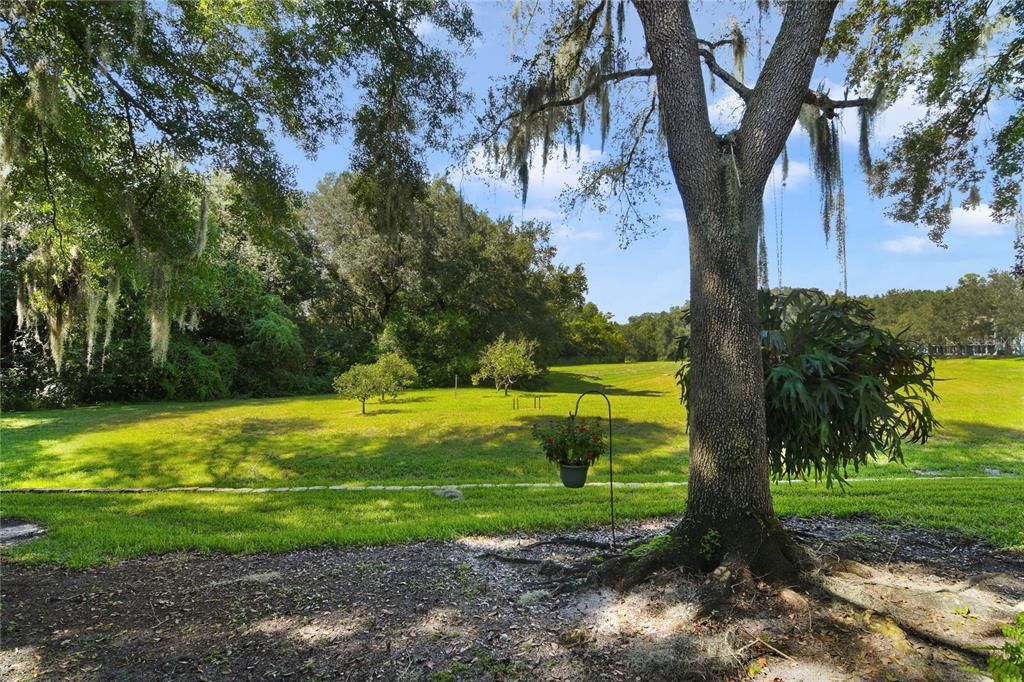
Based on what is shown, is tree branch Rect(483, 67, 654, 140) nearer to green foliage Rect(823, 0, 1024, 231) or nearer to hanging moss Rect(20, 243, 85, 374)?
green foliage Rect(823, 0, 1024, 231)

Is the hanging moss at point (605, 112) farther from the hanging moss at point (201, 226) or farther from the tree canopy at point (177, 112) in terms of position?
the hanging moss at point (201, 226)

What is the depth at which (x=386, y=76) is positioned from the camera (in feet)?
17.5

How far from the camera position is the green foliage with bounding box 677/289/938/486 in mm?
3176

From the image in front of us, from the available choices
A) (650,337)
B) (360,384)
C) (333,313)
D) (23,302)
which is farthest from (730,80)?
(650,337)

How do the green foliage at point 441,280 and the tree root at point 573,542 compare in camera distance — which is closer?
the tree root at point 573,542

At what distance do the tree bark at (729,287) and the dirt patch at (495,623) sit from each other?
30cm

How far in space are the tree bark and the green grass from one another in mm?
1296

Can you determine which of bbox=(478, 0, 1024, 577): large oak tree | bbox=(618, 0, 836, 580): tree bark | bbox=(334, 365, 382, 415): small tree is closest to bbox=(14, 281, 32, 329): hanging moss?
bbox=(478, 0, 1024, 577): large oak tree

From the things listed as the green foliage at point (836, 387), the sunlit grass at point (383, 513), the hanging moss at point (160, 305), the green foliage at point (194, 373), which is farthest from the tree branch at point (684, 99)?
the green foliage at point (194, 373)

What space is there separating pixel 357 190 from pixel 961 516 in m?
6.78

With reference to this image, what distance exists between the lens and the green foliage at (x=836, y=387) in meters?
3.18

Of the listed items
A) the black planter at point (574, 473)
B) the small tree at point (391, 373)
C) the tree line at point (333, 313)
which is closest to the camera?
the black planter at point (574, 473)

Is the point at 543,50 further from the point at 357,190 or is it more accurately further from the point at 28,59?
the point at 28,59

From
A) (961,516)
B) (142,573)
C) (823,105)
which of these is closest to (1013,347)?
(961,516)
